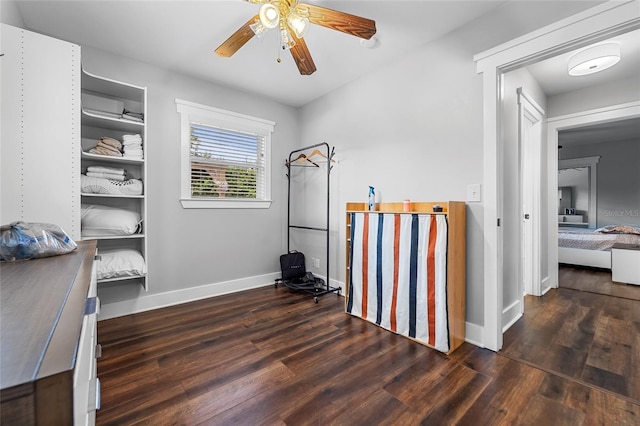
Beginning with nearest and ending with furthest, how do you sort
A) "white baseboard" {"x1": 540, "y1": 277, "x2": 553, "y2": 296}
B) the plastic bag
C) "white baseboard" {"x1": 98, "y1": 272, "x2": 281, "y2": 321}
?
the plastic bag, "white baseboard" {"x1": 98, "y1": 272, "x2": 281, "y2": 321}, "white baseboard" {"x1": 540, "y1": 277, "x2": 553, "y2": 296}

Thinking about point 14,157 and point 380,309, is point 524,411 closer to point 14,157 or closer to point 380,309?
point 380,309

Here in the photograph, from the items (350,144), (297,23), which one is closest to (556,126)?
(350,144)

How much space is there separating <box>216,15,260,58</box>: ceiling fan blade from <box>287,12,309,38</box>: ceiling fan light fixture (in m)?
0.21

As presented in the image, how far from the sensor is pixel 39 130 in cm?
169

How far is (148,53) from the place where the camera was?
2574 mm

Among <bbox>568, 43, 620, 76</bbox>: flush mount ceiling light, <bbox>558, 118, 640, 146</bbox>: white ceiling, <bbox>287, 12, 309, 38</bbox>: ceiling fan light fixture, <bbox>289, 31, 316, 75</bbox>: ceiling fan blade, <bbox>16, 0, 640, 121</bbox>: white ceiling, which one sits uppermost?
<bbox>16, 0, 640, 121</bbox>: white ceiling

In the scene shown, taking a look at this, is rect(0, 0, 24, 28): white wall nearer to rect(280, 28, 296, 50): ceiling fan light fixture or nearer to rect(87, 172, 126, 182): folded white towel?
rect(87, 172, 126, 182): folded white towel

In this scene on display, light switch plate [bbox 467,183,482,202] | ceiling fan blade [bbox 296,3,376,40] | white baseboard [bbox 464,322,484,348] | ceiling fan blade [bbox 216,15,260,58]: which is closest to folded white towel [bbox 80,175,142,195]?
ceiling fan blade [bbox 216,15,260,58]

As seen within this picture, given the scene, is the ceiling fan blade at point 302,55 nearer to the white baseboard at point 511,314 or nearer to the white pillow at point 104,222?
the white pillow at point 104,222

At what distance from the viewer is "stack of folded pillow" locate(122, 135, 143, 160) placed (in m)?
2.41

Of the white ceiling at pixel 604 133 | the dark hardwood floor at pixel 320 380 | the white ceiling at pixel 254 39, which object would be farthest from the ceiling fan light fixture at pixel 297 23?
the white ceiling at pixel 604 133

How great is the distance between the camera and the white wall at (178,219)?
106 inches

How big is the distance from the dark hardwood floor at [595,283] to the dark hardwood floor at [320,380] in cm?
126

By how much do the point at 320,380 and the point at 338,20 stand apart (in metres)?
2.24
